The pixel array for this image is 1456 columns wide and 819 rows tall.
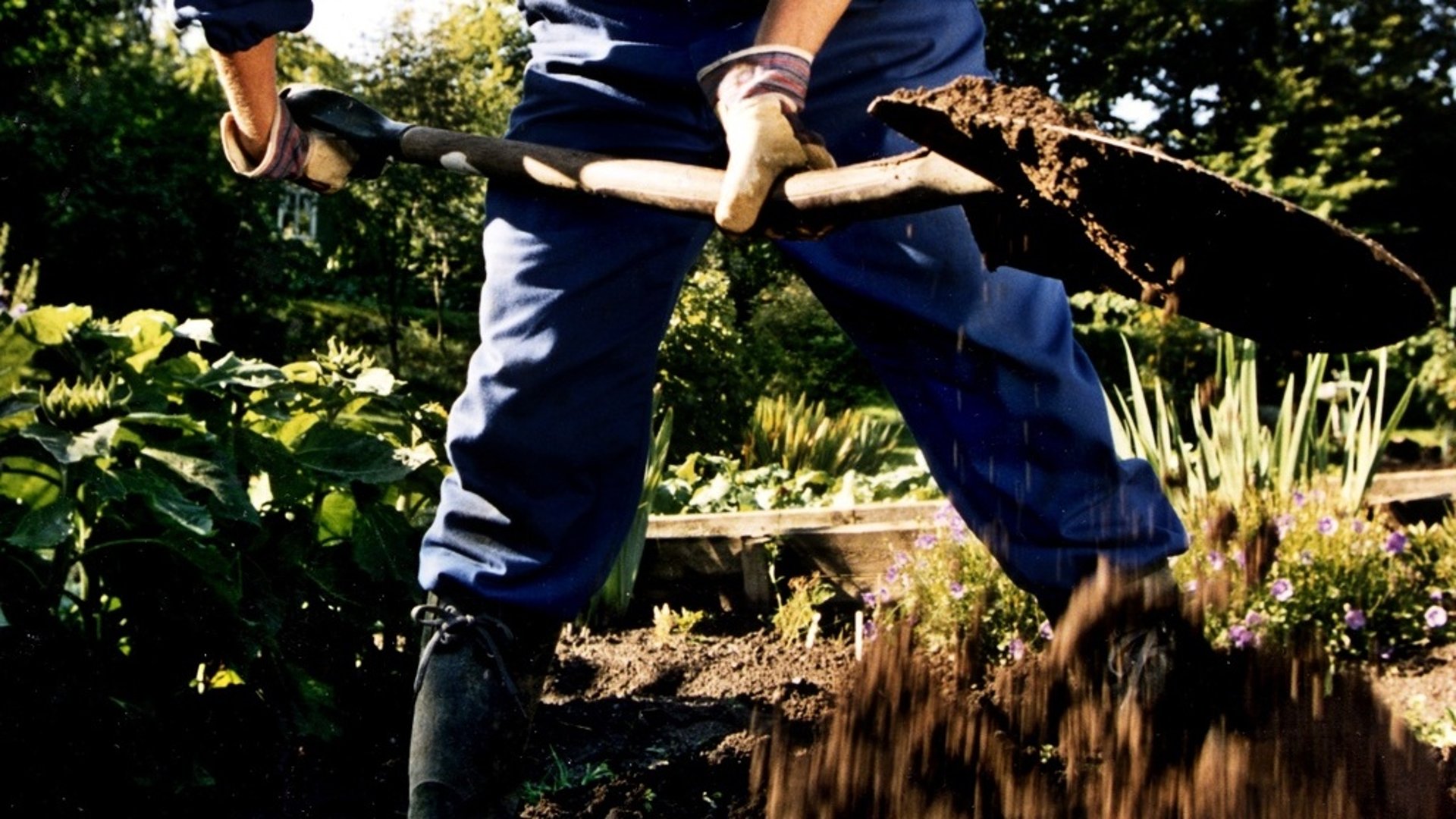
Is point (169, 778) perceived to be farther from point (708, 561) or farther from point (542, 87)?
point (708, 561)

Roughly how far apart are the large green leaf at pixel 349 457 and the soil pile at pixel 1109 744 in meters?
0.91

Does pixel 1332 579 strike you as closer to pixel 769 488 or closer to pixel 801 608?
pixel 801 608

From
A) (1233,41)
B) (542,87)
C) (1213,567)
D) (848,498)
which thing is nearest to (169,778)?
(542,87)

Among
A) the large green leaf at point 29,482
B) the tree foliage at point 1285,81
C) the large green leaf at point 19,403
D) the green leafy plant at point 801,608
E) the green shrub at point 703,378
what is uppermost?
the tree foliage at point 1285,81

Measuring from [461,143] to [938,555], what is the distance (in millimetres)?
1510

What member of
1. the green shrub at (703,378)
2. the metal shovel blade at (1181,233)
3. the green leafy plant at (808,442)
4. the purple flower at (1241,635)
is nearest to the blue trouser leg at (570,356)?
the metal shovel blade at (1181,233)

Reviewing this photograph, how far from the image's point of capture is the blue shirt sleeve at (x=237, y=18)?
5.06ft

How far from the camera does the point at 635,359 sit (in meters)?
1.64

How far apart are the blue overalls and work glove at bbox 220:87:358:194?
0.36 m

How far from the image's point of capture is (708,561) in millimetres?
3168

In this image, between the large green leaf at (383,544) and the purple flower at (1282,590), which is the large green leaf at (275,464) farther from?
the purple flower at (1282,590)

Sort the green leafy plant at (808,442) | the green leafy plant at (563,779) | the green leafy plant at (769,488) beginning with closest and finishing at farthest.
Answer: the green leafy plant at (563,779) → the green leafy plant at (769,488) → the green leafy plant at (808,442)

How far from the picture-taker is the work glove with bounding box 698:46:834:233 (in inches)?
54.5

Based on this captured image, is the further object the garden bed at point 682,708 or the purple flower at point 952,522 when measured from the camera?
the purple flower at point 952,522
